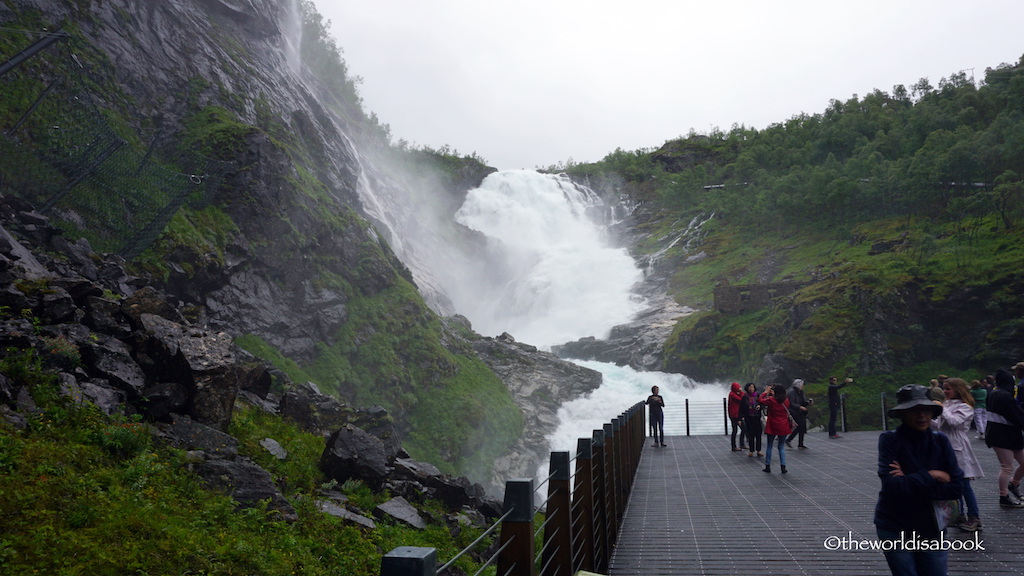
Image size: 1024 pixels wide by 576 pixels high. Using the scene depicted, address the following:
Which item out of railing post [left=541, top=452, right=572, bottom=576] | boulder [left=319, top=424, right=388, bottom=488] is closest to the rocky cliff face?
boulder [left=319, top=424, right=388, bottom=488]

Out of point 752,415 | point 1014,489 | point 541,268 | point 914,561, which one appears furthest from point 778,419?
point 541,268

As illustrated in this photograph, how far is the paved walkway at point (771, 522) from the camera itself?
5.76m

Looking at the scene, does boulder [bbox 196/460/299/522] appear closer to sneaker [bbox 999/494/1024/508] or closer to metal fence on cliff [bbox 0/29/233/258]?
sneaker [bbox 999/494/1024/508]

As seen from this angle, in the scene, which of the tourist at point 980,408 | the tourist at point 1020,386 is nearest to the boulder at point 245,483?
the tourist at point 1020,386

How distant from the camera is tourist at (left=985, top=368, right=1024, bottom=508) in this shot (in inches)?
261

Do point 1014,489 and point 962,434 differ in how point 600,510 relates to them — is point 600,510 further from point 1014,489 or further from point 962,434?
point 1014,489

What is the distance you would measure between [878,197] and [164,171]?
54495mm

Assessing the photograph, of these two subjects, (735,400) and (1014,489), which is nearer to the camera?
(1014,489)

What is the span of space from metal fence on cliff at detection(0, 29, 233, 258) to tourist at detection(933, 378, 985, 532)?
20251 mm

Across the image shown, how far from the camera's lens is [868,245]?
140 ft

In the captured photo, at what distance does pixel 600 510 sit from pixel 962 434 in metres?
4.66

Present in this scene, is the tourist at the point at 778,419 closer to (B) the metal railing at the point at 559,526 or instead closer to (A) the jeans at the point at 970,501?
(A) the jeans at the point at 970,501

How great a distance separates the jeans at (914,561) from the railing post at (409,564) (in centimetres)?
Result: 362

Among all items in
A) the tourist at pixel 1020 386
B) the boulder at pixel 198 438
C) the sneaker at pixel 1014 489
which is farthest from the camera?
the boulder at pixel 198 438
